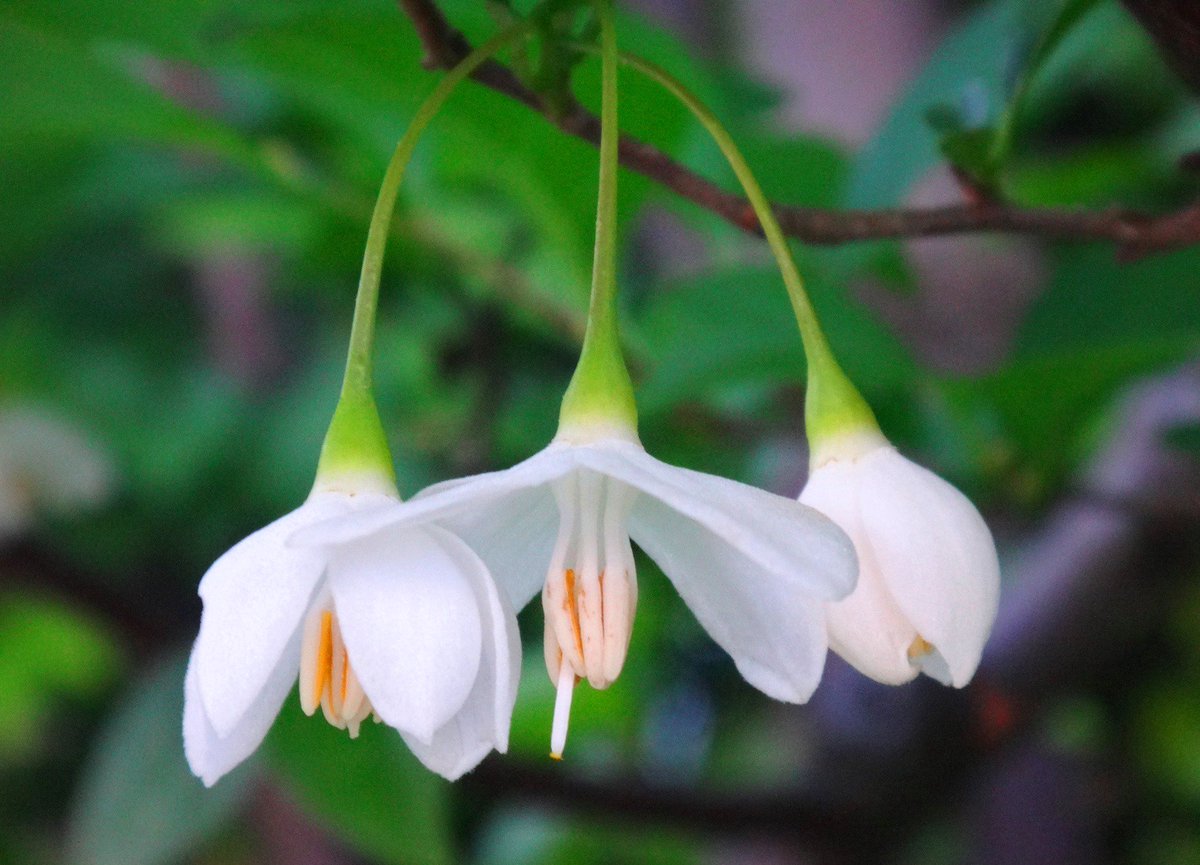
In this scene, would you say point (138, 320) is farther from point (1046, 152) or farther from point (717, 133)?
point (1046, 152)

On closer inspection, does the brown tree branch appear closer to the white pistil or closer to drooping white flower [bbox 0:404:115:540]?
the white pistil

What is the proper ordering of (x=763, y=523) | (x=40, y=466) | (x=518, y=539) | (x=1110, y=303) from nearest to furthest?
(x=763, y=523)
(x=518, y=539)
(x=1110, y=303)
(x=40, y=466)

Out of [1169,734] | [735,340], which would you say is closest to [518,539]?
[735,340]

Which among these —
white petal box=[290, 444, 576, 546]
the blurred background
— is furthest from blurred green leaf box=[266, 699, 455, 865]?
white petal box=[290, 444, 576, 546]

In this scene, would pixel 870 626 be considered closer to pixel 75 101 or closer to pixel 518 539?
pixel 518 539

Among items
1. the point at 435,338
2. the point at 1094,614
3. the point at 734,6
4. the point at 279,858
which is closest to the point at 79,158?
the point at 435,338

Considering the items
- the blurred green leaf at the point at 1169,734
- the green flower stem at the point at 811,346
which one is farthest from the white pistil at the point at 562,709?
the blurred green leaf at the point at 1169,734
